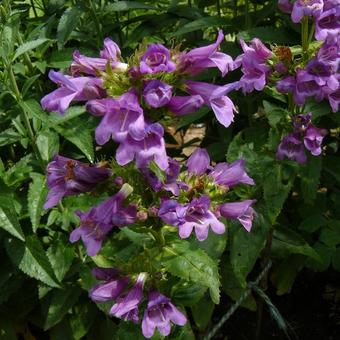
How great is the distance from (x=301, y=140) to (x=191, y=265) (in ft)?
2.19

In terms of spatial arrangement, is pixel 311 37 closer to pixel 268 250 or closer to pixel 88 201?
pixel 268 250

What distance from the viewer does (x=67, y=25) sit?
258 cm

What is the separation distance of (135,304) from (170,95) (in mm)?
558

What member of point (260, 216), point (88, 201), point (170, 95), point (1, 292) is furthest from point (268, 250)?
point (170, 95)

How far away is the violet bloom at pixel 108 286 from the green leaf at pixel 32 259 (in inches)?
27.3

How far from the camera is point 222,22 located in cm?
275

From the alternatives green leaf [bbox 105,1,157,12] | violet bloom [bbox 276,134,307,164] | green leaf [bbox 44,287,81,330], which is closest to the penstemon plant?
violet bloom [bbox 276,134,307,164]

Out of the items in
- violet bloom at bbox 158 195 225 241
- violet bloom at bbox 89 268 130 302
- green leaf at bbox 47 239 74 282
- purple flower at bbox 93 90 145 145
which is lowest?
green leaf at bbox 47 239 74 282

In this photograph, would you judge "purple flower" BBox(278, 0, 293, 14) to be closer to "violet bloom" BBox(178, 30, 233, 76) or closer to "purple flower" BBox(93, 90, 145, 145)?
"violet bloom" BBox(178, 30, 233, 76)

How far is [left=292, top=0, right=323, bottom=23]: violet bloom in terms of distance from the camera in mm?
1938

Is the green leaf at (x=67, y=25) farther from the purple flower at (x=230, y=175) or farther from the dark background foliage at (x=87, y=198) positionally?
the purple flower at (x=230, y=175)

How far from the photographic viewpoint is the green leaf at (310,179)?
2.53m

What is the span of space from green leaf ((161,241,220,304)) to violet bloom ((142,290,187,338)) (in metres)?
0.09

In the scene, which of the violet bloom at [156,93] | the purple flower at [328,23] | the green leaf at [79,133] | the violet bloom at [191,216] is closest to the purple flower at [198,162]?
the violet bloom at [191,216]
